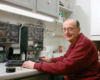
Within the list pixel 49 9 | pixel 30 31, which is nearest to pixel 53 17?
pixel 49 9

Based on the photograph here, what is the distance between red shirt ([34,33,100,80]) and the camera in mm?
1173

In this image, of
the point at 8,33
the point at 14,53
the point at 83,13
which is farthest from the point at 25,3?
the point at 83,13

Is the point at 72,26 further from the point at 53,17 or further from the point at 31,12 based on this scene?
the point at 53,17

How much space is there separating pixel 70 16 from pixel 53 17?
1280 mm

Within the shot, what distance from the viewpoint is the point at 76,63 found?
1177mm

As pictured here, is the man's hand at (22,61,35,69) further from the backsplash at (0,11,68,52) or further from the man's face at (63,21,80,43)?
A: the backsplash at (0,11,68,52)

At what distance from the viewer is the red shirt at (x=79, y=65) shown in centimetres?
117

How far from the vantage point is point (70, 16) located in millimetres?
3375

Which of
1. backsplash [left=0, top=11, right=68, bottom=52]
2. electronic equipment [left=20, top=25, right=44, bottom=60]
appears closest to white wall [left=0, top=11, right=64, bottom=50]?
backsplash [left=0, top=11, right=68, bottom=52]

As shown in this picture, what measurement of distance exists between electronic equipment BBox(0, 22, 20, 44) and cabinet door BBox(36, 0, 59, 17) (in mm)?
484

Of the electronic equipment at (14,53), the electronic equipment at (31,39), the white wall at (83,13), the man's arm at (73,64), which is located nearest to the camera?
the man's arm at (73,64)

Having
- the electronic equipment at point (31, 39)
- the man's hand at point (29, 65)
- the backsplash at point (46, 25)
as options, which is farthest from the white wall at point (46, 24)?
the man's hand at point (29, 65)

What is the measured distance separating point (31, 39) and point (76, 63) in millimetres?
1012

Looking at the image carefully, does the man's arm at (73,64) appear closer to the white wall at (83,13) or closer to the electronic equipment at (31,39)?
the electronic equipment at (31,39)
